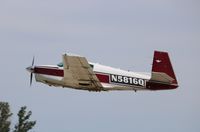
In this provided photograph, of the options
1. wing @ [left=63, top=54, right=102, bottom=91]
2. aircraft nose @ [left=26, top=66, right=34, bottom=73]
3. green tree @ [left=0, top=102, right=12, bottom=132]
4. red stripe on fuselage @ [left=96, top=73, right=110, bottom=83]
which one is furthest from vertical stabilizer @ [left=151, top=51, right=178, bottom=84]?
green tree @ [left=0, top=102, right=12, bottom=132]

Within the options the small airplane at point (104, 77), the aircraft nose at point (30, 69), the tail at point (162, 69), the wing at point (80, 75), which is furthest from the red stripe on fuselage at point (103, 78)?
the aircraft nose at point (30, 69)

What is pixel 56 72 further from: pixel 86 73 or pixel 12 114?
pixel 12 114

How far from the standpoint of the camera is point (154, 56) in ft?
214

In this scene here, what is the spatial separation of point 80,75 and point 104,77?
178 centimetres

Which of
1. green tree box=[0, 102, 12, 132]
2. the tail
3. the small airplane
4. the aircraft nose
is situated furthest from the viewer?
green tree box=[0, 102, 12, 132]

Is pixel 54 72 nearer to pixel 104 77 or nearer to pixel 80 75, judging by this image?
pixel 80 75

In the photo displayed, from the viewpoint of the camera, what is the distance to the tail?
64.7 metres

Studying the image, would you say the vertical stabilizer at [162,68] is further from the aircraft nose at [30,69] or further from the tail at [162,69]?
the aircraft nose at [30,69]

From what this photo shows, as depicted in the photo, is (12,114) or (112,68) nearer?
(112,68)

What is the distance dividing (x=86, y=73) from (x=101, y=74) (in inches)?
57.0

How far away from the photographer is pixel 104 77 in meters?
65.5

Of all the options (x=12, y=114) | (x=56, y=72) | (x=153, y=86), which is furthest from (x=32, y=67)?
(x=12, y=114)

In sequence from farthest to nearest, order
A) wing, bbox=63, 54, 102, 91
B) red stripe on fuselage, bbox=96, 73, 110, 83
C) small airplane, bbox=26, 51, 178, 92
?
red stripe on fuselage, bbox=96, 73, 110, 83 < small airplane, bbox=26, 51, 178, 92 < wing, bbox=63, 54, 102, 91

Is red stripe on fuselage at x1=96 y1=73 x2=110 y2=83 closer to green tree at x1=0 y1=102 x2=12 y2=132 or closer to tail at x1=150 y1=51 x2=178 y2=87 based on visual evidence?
tail at x1=150 y1=51 x2=178 y2=87
